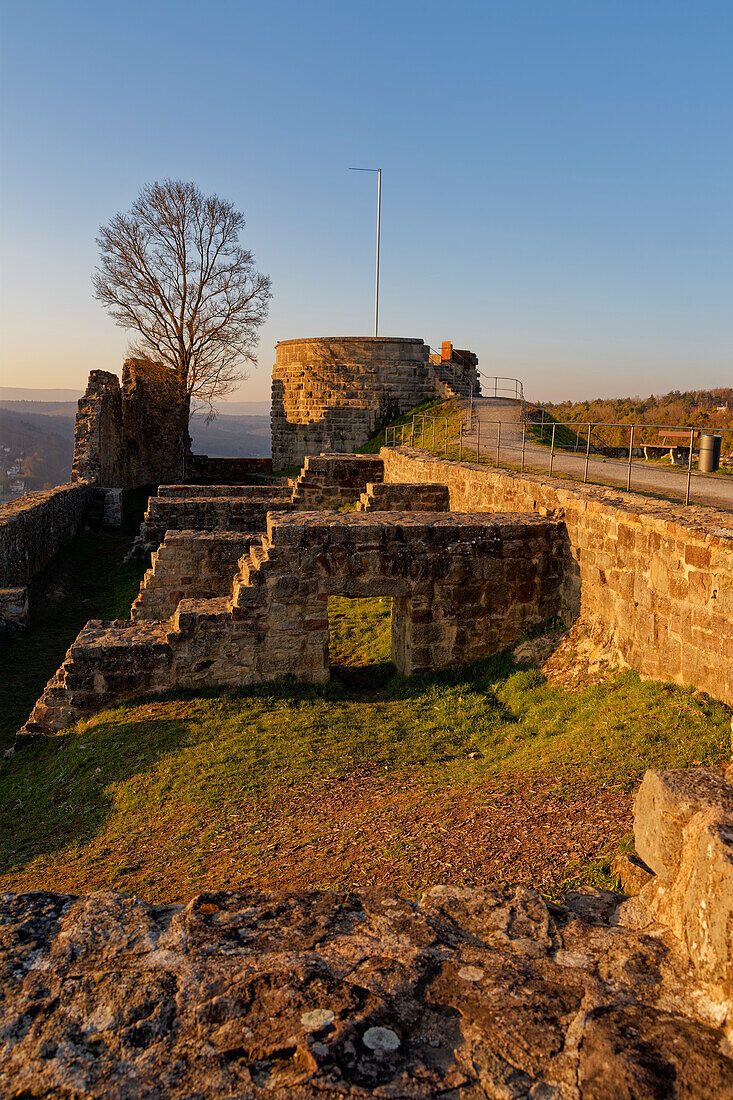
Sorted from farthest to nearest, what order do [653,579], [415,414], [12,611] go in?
[415,414], [12,611], [653,579]

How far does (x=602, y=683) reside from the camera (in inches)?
262

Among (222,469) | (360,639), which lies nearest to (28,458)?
(222,469)

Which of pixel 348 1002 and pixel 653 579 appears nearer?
pixel 348 1002

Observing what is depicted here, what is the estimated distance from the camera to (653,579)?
6.43 metres

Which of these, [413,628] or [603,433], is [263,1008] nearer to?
[413,628]

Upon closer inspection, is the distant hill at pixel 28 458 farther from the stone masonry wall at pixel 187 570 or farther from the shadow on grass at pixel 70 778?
the shadow on grass at pixel 70 778

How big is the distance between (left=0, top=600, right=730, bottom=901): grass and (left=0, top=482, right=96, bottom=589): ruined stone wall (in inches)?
293

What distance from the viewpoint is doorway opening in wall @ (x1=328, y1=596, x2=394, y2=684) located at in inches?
328

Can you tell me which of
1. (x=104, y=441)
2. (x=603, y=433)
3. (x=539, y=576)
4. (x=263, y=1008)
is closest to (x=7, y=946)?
(x=263, y=1008)

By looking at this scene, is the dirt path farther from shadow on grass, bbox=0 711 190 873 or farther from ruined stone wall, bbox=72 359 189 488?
ruined stone wall, bbox=72 359 189 488

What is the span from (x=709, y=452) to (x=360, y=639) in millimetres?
5849

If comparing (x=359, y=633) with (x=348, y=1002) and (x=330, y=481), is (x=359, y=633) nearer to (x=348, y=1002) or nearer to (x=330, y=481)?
(x=348, y=1002)

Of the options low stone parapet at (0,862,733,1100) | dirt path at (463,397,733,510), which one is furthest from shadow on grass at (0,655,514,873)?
dirt path at (463,397,733,510)

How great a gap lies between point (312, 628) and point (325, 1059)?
562 centimetres
